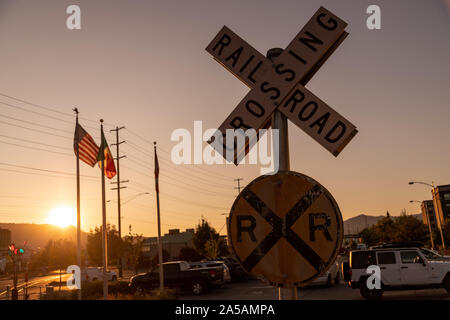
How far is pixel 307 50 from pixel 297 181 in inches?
39.9

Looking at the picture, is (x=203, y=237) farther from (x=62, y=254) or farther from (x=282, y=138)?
(x=282, y=138)

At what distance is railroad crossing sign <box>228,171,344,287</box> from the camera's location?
8.26 feet

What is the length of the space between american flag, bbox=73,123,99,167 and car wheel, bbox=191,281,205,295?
9.45m

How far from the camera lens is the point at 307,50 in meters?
2.98

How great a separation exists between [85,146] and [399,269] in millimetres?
15595

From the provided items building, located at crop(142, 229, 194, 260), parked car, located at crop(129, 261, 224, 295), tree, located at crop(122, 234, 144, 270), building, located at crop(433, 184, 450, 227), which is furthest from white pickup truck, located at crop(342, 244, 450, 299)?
building, located at crop(433, 184, 450, 227)

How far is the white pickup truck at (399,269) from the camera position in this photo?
54.2 ft

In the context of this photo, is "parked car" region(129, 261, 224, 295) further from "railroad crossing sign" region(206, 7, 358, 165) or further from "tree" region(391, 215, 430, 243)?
"tree" region(391, 215, 430, 243)

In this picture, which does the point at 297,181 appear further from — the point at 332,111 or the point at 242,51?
the point at 242,51

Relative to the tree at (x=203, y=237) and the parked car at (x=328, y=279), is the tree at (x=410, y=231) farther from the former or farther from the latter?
the parked car at (x=328, y=279)

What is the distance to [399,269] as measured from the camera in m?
17.0
